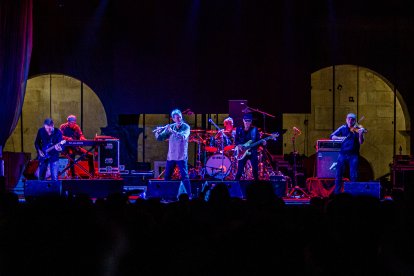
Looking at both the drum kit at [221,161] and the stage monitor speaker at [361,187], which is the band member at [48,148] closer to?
the drum kit at [221,161]

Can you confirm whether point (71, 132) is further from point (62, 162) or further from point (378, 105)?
point (378, 105)

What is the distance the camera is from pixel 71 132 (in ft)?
55.3

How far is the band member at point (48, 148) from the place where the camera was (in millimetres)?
14312

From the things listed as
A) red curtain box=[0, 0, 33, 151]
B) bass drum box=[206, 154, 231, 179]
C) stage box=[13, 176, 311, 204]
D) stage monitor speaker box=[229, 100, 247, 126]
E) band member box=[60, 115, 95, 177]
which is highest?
red curtain box=[0, 0, 33, 151]

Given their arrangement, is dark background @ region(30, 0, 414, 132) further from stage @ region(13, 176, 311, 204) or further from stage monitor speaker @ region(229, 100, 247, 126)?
stage @ region(13, 176, 311, 204)

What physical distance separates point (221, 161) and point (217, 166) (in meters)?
0.18

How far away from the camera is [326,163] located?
15367mm

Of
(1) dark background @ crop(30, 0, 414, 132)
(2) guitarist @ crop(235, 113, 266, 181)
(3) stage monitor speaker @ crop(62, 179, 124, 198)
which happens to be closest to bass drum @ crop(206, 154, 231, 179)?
(2) guitarist @ crop(235, 113, 266, 181)

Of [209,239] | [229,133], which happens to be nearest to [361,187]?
[229,133]

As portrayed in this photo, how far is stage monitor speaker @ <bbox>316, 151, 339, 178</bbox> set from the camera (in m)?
15.3

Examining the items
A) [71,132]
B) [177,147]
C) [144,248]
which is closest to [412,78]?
[177,147]

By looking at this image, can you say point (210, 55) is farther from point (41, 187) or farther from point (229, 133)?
point (41, 187)

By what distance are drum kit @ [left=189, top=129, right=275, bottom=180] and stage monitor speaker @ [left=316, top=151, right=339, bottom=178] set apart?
54.6 inches

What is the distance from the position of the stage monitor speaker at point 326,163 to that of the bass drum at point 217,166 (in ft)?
7.94
